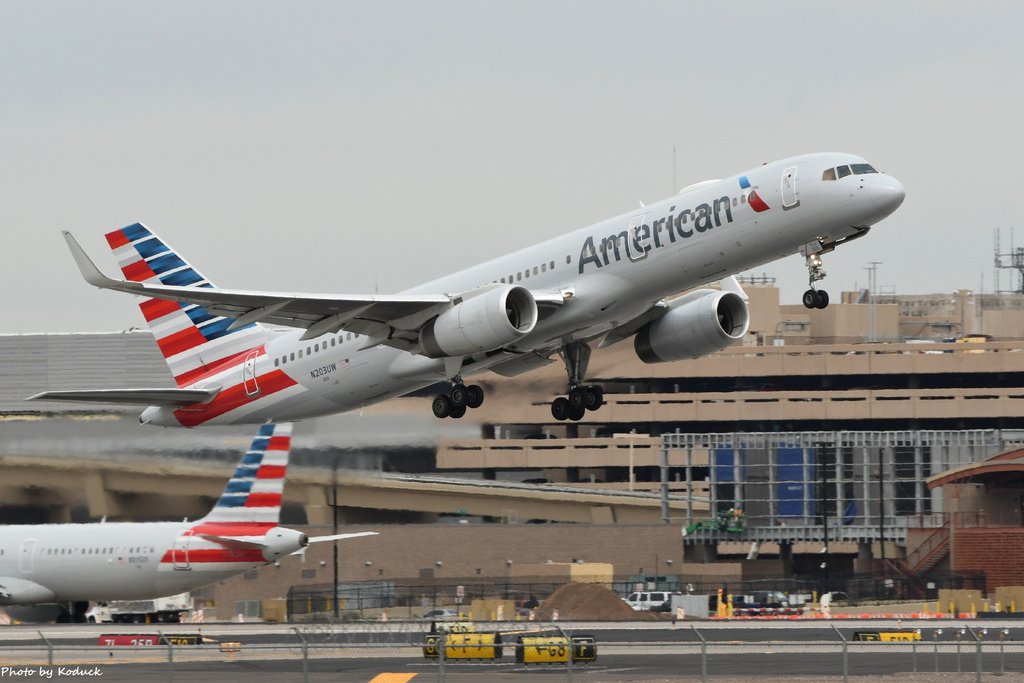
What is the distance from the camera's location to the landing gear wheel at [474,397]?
41487 mm

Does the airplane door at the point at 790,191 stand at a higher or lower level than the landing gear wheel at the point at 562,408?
higher

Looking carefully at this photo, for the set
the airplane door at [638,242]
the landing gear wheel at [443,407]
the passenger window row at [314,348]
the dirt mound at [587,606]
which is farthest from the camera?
the dirt mound at [587,606]

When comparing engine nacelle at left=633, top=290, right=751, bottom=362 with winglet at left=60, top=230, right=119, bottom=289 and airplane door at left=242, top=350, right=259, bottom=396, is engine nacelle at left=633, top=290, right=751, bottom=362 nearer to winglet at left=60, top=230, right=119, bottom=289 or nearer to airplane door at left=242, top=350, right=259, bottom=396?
airplane door at left=242, top=350, right=259, bottom=396

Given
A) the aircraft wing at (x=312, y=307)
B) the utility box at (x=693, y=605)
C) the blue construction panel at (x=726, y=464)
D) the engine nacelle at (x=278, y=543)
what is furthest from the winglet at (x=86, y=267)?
the blue construction panel at (x=726, y=464)

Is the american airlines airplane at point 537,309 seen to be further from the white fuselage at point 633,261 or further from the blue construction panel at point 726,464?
the blue construction panel at point 726,464

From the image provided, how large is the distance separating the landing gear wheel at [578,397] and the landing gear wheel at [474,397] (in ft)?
10.0

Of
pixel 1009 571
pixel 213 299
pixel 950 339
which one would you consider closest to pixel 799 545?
pixel 1009 571

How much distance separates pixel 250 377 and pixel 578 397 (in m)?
8.97

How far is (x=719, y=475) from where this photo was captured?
8700 centimetres

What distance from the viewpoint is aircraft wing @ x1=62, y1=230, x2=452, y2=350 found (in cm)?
3784

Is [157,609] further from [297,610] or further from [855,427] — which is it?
[855,427]

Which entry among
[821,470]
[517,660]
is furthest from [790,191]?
[821,470]

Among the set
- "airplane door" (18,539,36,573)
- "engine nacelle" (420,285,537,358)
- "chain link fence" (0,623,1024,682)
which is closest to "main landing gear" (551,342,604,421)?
"engine nacelle" (420,285,537,358)

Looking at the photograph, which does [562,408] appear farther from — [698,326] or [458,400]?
[698,326]
